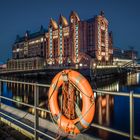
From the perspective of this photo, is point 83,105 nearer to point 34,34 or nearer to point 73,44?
point 73,44

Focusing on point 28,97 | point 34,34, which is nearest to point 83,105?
point 28,97

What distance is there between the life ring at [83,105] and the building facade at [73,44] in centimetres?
5401

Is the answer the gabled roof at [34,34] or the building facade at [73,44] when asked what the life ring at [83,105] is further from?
the gabled roof at [34,34]

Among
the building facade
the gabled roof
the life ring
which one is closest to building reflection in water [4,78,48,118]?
the life ring

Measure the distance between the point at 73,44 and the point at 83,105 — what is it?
64.0m

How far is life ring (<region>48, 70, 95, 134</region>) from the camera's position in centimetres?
231

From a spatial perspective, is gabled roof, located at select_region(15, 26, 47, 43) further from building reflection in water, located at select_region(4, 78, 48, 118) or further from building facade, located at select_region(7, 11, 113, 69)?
building reflection in water, located at select_region(4, 78, 48, 118)

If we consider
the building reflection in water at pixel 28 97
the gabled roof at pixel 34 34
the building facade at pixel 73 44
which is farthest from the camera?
the gabled roof at pixel 34 34

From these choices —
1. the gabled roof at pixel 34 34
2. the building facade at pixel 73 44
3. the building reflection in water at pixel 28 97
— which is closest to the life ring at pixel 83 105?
the building reflection in water at pixel 28 97

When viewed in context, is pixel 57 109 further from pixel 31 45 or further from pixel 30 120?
pixel 31 45

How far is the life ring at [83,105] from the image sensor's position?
2.31m

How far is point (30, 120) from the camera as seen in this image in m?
3.77

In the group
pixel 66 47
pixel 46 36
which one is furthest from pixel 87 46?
pixel 46 36

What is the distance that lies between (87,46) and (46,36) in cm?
2484
